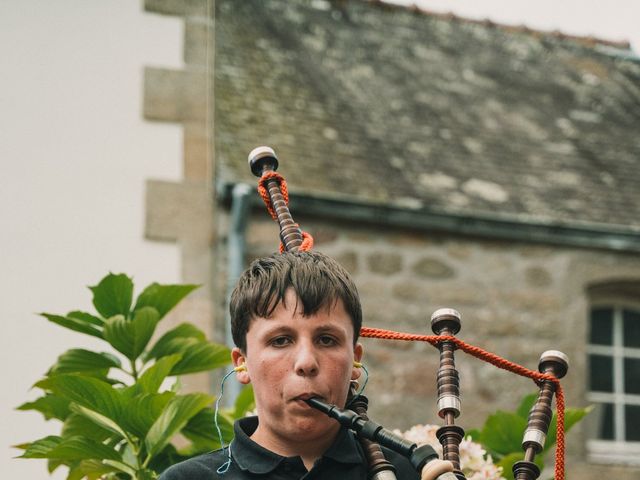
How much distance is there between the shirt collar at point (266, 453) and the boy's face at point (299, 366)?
3 centimetres

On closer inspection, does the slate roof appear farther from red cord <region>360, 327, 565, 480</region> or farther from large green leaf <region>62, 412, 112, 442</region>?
red cord <region>360, 327, 565, 480</region>

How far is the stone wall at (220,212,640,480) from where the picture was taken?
6.30 meters

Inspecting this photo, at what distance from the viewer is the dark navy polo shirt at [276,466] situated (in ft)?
6.97

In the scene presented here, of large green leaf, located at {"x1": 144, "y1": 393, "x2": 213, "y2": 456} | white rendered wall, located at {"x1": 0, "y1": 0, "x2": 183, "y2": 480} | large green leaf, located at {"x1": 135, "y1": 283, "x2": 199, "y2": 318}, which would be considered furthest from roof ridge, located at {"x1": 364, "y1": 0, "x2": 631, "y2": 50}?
large green leaf, located at {"x1": 144, "y1": 393, "x2": 213, "y2": 456}

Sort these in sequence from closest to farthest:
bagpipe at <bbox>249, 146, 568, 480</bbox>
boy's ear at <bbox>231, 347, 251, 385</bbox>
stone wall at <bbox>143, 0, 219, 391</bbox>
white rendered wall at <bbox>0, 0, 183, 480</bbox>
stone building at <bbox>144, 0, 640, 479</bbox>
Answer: bagpipe at <bbox>249, 146, 568, 480</bbox>
boy's ear at <bbox>231, 347, 251, 385</bbox>
white rendered wall at <bbox>0, 0, 183, 480</bbox>
stone wall at <bbox>143, 0, 219, 391</bbox>
stone building at <bbox>144, 0, 640, 479</bbox>

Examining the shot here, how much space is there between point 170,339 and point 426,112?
486 centimetres

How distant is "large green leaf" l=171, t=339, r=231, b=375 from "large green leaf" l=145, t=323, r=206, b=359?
0.12 feet

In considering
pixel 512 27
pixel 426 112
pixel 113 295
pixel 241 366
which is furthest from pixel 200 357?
pixel 512 27

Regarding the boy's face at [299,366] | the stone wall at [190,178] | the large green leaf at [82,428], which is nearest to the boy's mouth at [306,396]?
the boy's face at [299,366]

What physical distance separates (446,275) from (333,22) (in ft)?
9.05

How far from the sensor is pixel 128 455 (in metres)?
2.81

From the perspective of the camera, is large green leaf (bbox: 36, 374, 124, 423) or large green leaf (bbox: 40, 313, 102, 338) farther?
large green leaf (bbox: 40, 313, 102, 338)

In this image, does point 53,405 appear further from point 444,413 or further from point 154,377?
point 444,413

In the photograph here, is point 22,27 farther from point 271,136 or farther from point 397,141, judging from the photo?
point 397,141
